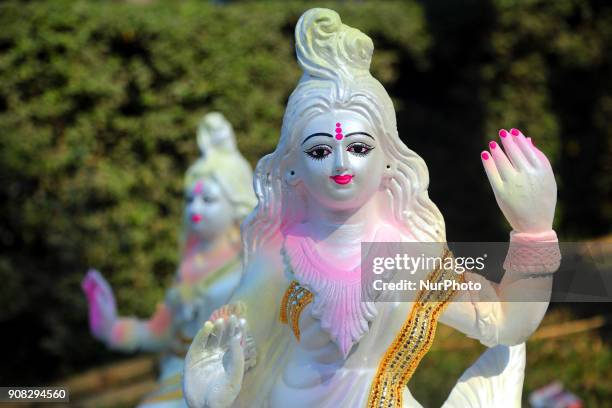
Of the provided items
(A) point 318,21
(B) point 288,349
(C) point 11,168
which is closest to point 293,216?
(B) point 288,349

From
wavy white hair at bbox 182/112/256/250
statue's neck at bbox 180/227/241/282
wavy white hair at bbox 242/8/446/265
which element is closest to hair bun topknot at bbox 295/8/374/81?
wavy white hair at bbox 242/8/446/265

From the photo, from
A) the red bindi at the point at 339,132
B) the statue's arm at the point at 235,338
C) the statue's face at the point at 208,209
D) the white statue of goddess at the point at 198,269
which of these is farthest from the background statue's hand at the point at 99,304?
the red bindi at the point at 339,132

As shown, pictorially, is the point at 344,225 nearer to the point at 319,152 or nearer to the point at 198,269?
the point at 319,152

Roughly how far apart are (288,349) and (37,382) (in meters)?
5.12

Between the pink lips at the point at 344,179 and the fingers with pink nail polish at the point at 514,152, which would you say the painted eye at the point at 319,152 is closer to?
the pink lips at the point at 344,179

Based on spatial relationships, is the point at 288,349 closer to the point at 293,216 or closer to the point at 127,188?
the point at 293,216

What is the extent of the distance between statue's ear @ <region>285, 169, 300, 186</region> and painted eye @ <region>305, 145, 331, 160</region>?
0.42 feet

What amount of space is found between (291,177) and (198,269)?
1880mm

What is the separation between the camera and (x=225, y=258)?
507 cm

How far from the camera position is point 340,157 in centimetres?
315

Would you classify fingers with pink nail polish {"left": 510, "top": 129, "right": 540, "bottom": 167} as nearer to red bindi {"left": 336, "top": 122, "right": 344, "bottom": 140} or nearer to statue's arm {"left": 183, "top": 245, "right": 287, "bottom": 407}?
red bindi {"left": 336, "top": 122, "right": 344, "bottom": 140}

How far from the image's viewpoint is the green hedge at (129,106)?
291 inches

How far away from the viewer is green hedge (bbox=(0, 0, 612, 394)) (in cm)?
738

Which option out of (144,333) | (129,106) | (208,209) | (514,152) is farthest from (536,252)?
(129,106)
